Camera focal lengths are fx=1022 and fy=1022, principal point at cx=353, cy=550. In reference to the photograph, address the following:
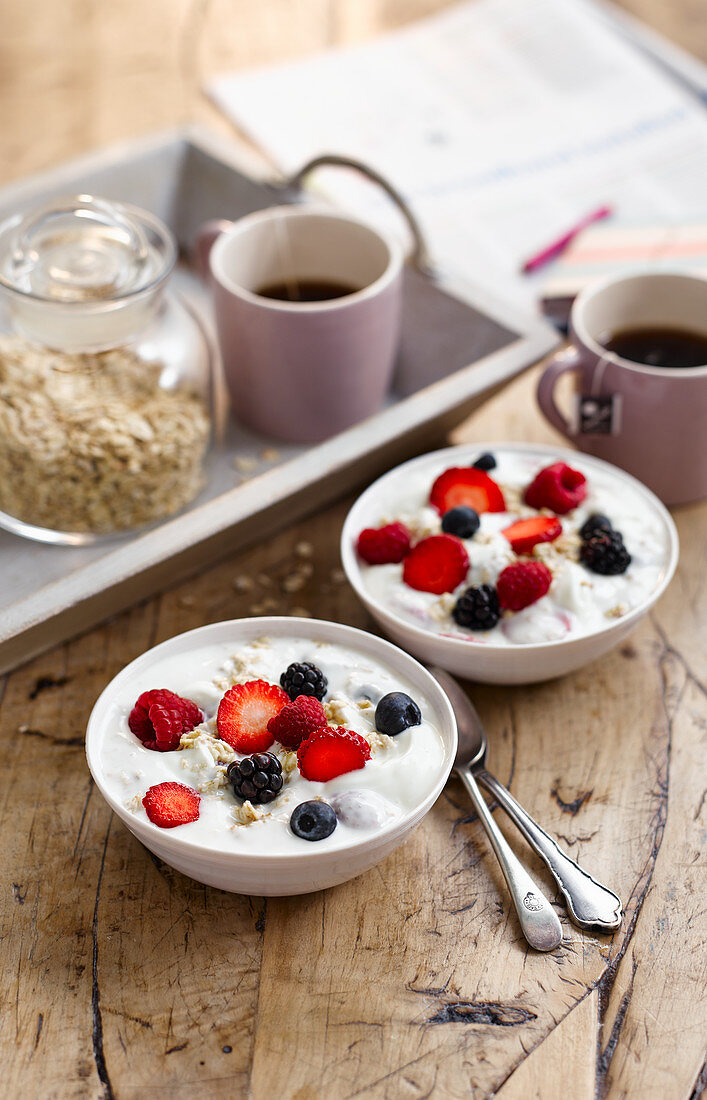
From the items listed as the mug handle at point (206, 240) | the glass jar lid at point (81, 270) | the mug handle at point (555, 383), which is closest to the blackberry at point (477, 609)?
the mug handle at point (555, 383)

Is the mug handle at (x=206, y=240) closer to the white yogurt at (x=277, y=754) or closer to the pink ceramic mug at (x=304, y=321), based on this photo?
the pink ceramic mug at (x=304, y=321)

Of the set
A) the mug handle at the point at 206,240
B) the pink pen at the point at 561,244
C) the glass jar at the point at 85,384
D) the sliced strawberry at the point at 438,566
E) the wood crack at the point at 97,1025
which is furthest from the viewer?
the pink pen at the point at 561,244

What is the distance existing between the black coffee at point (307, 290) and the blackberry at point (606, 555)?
468 millimetres

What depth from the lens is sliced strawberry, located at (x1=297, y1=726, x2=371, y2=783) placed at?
29.0 inches

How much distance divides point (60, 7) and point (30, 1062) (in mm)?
2003

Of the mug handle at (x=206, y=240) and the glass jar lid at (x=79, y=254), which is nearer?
the glass jar lid at (x=79, y=254)

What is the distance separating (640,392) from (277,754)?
561 millimetres

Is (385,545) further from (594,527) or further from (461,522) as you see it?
(594,527)

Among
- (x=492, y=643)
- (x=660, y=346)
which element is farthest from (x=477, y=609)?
(x=660, y=346)

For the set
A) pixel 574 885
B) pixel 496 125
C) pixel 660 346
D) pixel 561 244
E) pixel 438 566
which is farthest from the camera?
pixel 496 125

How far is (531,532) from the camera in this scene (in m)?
0.95

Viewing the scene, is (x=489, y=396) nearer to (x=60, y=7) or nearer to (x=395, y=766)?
(x=395, y=766)

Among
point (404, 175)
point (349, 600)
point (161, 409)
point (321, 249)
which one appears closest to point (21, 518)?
point (161, 409)

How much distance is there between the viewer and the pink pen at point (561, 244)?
149 centimetres
